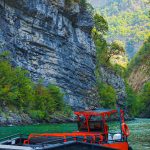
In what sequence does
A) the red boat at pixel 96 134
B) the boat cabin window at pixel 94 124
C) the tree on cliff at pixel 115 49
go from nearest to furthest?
the red boat at pixel 96 134 → the boat cabin window at pixel 94 124 → the tree on cliff at pixel 115 49

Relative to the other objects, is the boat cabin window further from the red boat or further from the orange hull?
the orange hull

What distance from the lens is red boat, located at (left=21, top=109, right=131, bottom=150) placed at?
79.2 feet

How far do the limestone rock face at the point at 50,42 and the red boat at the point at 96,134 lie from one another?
63.2 metres

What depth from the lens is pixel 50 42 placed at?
327 feet

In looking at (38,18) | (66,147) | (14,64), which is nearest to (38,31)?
(38,18)

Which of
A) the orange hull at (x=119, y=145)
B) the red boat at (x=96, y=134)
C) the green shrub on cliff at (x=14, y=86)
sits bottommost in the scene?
the orange hull at (x=119, y=145)

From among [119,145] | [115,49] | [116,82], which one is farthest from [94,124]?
[115,49]

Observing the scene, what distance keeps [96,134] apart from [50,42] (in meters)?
75.1

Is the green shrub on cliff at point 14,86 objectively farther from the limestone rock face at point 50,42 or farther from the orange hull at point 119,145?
the orange hull at point 119,145

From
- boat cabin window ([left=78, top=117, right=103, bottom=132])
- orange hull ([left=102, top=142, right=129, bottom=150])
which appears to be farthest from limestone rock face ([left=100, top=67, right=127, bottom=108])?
orange hull ([left=102, top=142, right=129, bottom=150])

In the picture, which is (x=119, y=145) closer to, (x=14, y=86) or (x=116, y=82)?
(x=14, y=86)

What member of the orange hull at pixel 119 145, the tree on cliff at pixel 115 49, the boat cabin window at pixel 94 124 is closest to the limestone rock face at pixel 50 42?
the tree on cliff at pixel 115 49

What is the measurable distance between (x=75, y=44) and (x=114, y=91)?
2613 cm

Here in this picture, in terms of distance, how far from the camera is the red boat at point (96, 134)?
24141 mm
